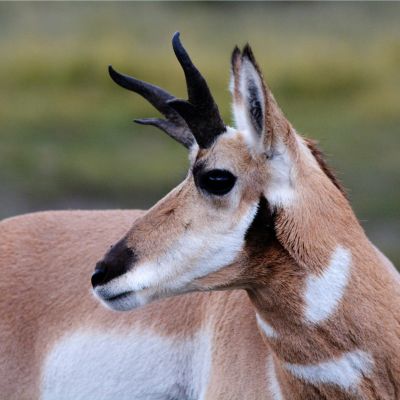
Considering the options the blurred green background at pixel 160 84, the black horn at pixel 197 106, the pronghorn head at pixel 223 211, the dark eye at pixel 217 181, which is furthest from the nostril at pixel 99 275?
the blurred green background at pixel 160 84

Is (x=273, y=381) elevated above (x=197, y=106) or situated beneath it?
situated beneath

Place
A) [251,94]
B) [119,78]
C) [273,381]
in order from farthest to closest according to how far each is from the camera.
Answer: [273,381], [119,78], [251,94]

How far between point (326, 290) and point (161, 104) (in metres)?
1.26

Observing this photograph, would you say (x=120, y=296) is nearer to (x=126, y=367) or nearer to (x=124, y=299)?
(x=124, y=299)

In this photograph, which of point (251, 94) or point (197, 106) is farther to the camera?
point (197, 106)

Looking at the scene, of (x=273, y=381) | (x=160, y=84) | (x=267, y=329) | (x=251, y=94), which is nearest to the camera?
(x=251, y=94)

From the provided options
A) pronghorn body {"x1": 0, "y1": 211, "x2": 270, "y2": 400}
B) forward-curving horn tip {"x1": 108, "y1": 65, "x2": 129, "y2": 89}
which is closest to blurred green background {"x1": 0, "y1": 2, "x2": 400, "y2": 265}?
pronghorn body {"x1": 0, "y1": 211, "x2": 270, "y2": 400}

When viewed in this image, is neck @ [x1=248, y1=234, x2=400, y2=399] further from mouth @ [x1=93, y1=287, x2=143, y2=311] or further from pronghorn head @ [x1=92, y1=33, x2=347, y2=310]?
mouth @ [x1=93, y1=287, x2=143, y2=311]

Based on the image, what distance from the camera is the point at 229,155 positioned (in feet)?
18.9

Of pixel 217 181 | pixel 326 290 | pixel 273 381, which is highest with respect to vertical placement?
pixel 217 181

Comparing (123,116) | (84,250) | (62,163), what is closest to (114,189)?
(62,163)

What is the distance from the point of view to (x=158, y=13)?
2416 cm

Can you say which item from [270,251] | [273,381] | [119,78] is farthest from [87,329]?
[270,251]

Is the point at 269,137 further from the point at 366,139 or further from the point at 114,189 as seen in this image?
the point at 366,139
